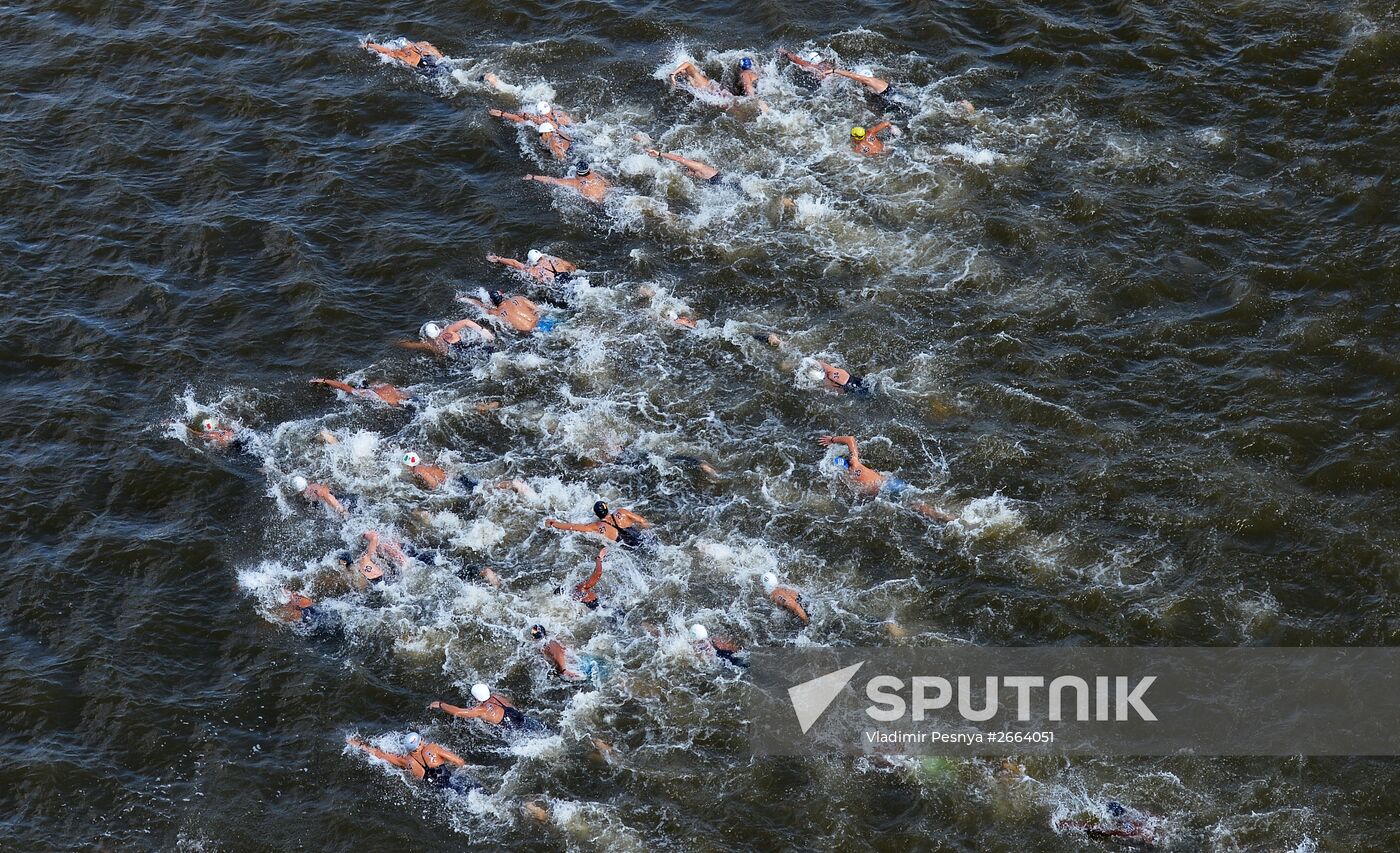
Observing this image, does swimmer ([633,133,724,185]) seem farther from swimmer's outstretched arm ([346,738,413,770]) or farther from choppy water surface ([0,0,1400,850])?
swimmer's outstretched arm ([346,738,413,770])

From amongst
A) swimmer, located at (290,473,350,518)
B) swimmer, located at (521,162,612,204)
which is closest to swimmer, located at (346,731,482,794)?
swimmer, located at (290,473,350,518)

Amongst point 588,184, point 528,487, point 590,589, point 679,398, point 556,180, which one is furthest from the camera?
point 556,180

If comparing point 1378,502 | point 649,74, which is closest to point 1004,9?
point 649,74

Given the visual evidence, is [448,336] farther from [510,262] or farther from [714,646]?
[714,646]

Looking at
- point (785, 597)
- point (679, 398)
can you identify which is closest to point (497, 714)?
point (785, 597)

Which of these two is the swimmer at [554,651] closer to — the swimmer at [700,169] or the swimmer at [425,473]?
the swimmer at [425,473]
